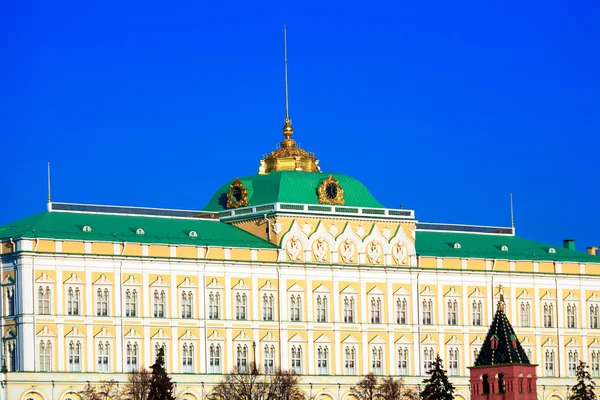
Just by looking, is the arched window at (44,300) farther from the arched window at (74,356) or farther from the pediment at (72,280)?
the arched window at (74,356)

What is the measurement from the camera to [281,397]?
647 feet

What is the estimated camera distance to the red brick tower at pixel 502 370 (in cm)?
17725

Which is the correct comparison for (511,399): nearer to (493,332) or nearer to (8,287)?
(493,332)

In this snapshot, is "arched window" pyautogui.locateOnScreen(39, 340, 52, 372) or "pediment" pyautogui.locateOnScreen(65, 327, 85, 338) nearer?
"arched window" pyautogui.locateOnScreen(39, 340, 52, 372)

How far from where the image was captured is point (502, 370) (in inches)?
7028

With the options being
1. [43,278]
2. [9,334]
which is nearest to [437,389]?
[43,278]

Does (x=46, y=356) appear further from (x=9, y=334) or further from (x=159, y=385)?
(x=159, y=385)

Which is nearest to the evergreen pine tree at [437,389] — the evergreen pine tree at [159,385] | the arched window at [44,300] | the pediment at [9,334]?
the evergreen pine tree at [159,385]

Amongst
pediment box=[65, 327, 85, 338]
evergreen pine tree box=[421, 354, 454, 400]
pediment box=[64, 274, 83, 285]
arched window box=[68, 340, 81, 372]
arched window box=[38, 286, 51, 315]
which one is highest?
pediment box=[64, 274, 83, 285]

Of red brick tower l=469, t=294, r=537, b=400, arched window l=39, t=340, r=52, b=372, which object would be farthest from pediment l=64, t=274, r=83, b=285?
red brick tower l=469, t=294, r=537, b=400

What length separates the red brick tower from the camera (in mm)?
177250

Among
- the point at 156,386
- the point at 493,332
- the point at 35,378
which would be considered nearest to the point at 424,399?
the point at 493,332

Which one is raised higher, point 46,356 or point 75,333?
point 75,333

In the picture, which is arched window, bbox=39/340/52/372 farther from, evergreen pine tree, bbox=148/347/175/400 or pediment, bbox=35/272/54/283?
evergreen pine tree, bbox=148/347/175/400
